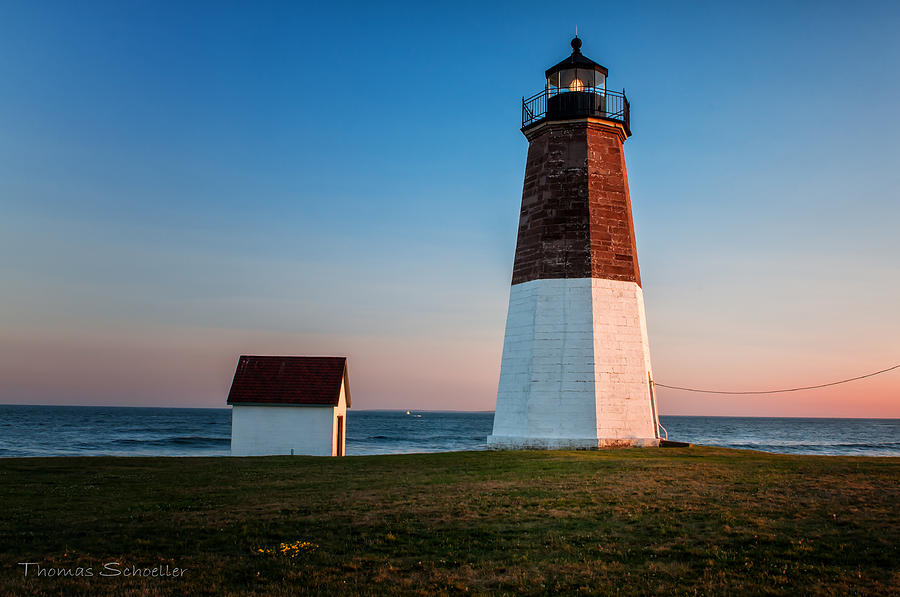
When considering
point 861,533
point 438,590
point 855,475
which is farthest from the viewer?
point 855,475

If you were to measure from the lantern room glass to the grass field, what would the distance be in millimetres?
11640

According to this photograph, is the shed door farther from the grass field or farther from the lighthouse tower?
the grass field

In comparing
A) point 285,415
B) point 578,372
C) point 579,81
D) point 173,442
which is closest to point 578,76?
point 579,81

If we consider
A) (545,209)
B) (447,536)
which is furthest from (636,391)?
(447,536)

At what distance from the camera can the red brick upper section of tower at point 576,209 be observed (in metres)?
19.0

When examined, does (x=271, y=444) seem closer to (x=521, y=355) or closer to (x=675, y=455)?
(x=521, y=355)

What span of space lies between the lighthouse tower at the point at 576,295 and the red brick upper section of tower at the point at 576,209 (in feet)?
0.10

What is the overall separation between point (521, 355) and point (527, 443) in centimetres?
243

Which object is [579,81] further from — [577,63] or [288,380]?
[288,380]

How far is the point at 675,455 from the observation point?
1706cm

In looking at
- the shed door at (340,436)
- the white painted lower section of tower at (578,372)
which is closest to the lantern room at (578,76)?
the white painted lower section of tower at (578,372)

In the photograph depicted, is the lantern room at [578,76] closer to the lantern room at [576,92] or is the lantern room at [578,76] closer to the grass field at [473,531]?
the lantern room at [576,92]

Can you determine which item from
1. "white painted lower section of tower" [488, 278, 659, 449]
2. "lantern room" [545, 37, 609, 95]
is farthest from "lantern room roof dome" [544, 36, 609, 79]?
"white painted lower section of tower" [488, 278, 659, 449]

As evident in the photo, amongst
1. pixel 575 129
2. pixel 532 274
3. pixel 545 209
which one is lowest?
pixel 532 274
